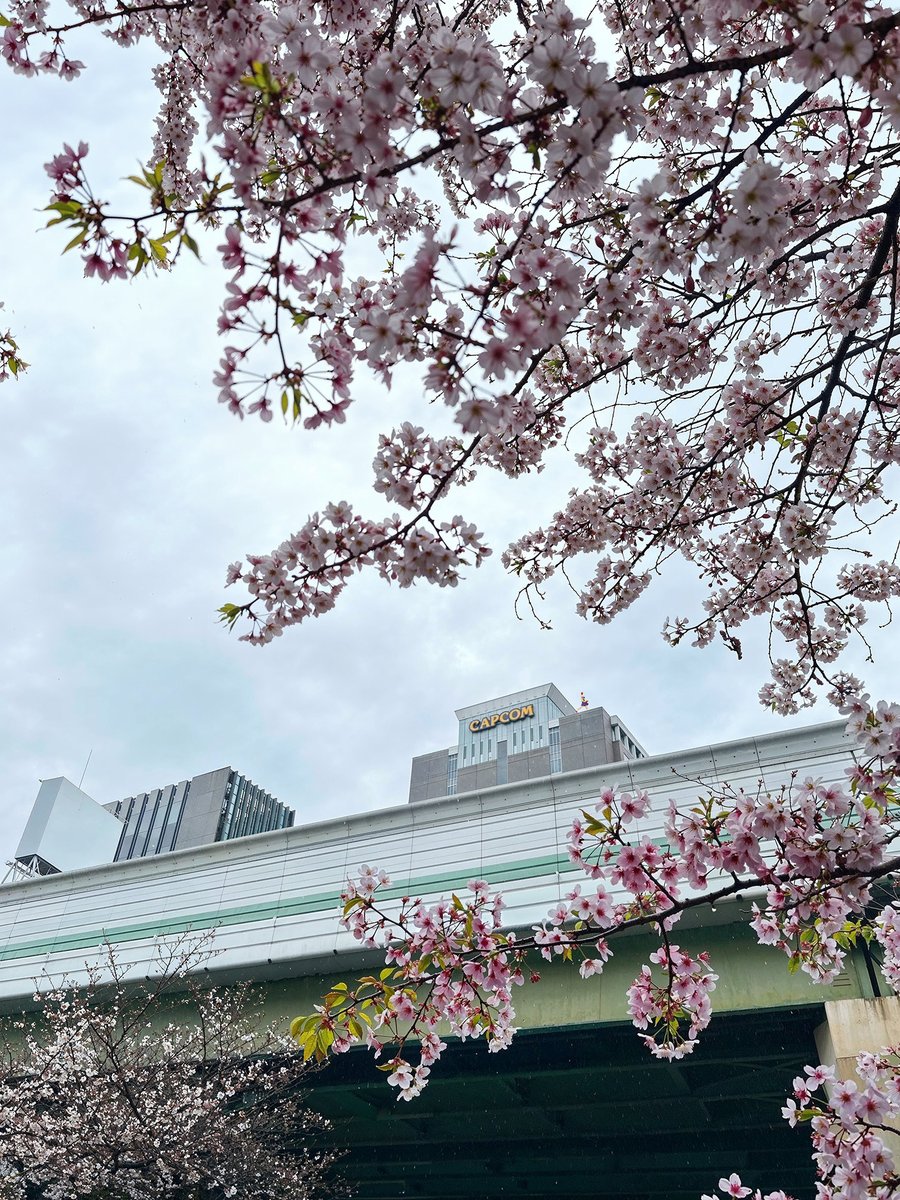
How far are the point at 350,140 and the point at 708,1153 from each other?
18.8 m

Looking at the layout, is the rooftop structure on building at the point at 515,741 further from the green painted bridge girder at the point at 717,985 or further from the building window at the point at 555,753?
the green painted bridge girder at the point at 717,985

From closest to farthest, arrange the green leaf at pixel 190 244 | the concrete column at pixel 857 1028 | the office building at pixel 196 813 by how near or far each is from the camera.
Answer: the green leaf at pixel 190 244 < the concrete column at pixel 857 1028 < the office building at pixel 196 813

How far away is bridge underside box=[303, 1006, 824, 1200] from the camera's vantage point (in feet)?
41.3

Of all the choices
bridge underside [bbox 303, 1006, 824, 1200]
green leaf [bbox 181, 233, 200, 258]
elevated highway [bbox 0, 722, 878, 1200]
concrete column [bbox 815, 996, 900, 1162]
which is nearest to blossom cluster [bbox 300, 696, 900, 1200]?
green leaf [bbox 181, 233, 200, 258]

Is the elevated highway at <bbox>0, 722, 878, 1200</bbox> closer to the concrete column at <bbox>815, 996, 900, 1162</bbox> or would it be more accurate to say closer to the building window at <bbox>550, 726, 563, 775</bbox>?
the concrete column at <bbox>815, 996, 900, 1162</bbox>

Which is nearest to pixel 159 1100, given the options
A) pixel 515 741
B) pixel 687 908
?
pixel 687 908

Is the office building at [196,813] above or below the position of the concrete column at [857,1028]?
above

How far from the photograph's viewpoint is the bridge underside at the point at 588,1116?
12578mm

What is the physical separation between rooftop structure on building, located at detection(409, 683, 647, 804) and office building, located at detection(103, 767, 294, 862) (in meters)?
32.2

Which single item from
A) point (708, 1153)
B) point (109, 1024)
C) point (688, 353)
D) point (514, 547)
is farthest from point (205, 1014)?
point (688, 353)

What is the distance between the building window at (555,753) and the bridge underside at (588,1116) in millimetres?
50788

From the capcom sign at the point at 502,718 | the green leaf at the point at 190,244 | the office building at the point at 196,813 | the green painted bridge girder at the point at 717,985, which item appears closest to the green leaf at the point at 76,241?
the green leaf at the point at 190,244

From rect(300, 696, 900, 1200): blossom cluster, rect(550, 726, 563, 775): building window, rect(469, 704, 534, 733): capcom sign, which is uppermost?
rect(469, 704, 534, 733): capcom sign

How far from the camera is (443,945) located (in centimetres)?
385
